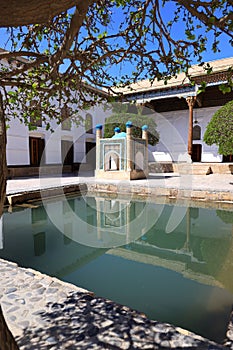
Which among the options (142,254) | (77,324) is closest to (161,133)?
(142,254)

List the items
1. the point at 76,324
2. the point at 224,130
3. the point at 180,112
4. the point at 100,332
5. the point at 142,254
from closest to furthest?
the point at 100,332 → the point at 76,324 → the point at 142,254 → the point at 224,130 → the point at 180,112

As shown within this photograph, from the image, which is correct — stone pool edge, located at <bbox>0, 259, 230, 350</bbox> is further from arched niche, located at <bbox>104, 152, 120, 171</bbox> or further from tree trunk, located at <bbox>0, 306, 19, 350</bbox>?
arched niche, located at <bbox>104, 152, 120, 171</bbox>

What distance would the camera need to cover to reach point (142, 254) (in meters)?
4.42

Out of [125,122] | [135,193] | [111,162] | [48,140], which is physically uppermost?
[125,122]

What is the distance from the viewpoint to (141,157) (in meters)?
12.9

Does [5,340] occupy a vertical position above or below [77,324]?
above

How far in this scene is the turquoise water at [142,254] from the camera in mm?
2877

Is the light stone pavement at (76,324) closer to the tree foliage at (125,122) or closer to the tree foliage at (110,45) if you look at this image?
the tree foliage at (110,45)

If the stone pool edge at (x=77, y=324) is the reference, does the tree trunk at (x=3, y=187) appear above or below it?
above

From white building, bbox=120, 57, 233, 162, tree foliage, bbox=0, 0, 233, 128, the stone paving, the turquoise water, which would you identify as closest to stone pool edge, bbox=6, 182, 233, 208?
the stone paving

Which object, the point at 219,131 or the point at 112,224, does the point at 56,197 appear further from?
the point at 219,131

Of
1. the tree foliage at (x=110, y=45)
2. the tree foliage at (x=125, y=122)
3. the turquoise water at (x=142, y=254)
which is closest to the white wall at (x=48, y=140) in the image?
the tree foliage at (x=125, y=122)

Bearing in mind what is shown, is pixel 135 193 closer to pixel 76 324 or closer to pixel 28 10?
pixel 76 324

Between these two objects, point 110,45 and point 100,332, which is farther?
point 110,45
